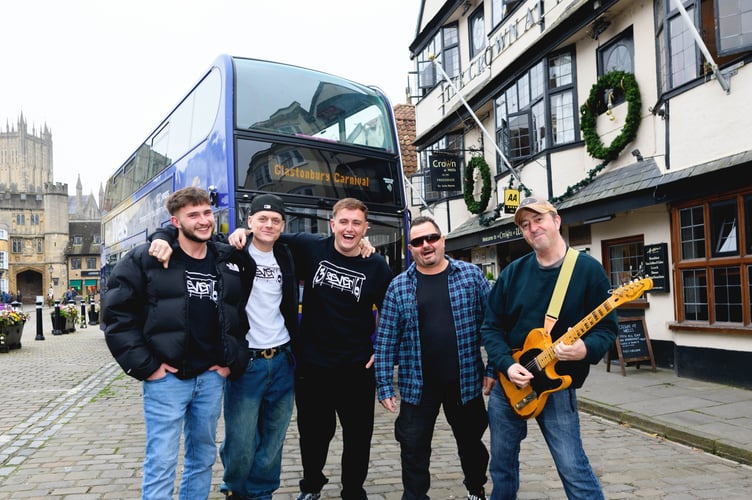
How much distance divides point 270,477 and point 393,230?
16.1 ft

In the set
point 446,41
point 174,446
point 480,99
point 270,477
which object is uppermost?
point 446,41

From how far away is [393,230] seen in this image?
823 cm

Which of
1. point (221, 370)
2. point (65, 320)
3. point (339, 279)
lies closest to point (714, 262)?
→ point (339, 279)

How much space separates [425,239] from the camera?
3.46 m

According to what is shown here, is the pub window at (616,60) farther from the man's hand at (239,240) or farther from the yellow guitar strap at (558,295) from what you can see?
the man's hand at (239,240)

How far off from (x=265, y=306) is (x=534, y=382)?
1.67 m

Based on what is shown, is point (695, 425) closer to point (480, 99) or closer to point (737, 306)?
point (737, 306)

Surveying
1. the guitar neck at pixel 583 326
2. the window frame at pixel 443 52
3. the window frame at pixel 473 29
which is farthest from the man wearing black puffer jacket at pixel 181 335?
the window frame at pixel 443 52

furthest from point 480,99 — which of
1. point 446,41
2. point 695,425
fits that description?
point 695,425

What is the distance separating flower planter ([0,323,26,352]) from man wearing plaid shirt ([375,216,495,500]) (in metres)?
13.5

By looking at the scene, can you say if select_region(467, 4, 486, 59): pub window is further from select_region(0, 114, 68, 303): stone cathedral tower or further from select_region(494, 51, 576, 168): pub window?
select_region(0, 114, 68, 303): stone cathedral tower

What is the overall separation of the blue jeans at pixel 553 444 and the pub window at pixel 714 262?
6064 mm

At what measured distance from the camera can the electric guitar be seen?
114 inches

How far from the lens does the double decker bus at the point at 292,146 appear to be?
24.0ft
